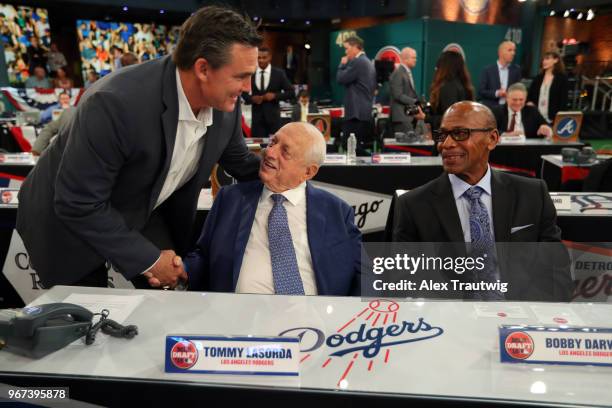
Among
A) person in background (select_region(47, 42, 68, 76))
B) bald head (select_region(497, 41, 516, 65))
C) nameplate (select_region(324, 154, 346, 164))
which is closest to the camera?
nameplate (select_region(324, 154, 346, 164))

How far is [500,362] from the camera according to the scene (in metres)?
1.05

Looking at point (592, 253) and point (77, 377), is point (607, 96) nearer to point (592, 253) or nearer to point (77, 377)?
point (592, 253)

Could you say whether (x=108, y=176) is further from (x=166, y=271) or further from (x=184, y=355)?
(x=184, y=355)

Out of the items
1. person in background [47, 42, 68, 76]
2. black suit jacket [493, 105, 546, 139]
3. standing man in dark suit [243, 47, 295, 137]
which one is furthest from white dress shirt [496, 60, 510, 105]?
person in background [47, 42, 68, 76]

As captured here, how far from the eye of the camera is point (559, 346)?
3.36ft

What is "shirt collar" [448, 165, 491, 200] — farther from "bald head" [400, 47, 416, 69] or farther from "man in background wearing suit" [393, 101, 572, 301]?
"bald head" [400, 47, 416, 69]

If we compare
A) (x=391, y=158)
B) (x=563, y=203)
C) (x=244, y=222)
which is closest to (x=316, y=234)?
(x=244, y=222)

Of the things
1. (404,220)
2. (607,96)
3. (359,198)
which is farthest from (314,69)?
(404,220)

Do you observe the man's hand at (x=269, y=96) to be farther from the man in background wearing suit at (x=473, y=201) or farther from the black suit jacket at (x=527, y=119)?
the man in background wearing suit at (x=473, y=201)

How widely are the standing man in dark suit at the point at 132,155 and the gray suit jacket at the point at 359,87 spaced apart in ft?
14.4

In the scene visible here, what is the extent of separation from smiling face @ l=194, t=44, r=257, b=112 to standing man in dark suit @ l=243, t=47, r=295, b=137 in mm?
4233

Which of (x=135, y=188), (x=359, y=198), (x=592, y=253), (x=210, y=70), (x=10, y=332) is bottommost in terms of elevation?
(x=359, y=198)

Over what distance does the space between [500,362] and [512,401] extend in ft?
0.47

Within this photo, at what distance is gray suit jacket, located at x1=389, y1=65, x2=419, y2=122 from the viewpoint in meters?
6.09
